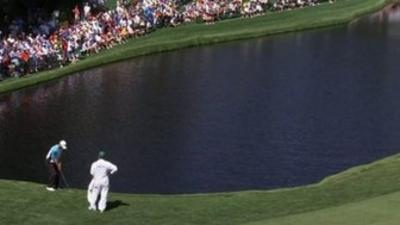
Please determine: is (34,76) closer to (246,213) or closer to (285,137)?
(285,137)

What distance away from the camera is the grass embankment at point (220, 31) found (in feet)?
205

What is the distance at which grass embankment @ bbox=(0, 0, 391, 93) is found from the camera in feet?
205

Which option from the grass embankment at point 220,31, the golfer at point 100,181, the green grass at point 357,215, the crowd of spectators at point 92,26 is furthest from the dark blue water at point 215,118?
the green grass at point 357,215

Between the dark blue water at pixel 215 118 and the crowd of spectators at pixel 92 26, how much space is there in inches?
96.5

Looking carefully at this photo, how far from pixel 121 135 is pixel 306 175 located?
10.4 m

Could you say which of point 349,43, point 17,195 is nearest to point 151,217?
point 17,195

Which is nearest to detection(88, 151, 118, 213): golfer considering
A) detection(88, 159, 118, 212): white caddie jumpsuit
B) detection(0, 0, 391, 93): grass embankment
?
detection(88, 159, 118, 212): white caddie jumpsuit

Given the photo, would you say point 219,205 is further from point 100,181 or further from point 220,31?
point 220,31

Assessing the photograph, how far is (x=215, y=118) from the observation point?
165ft

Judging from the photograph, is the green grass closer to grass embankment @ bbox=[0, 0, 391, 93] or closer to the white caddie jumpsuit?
the white caddie jumpsuit

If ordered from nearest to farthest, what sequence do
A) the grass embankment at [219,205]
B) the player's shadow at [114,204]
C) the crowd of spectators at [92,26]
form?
the grass embankment at [219,205], the player's shadow at [114,204], the crowd of spectators at [92,26]

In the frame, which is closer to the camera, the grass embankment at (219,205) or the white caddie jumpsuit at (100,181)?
the grass embankment at (219,205)

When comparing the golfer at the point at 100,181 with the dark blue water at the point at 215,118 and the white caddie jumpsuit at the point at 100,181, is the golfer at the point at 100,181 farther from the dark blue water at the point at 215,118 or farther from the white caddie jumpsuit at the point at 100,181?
the dark blue water at the point at 215,118

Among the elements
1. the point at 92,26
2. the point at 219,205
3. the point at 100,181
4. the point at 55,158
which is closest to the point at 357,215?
the point at 219,205
